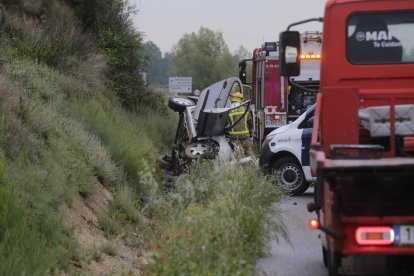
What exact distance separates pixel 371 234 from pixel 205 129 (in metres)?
10.3

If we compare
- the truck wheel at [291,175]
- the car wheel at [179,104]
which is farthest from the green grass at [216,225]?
the car wheel at [179,104]

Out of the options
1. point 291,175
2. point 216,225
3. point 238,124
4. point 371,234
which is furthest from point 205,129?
point 371,234

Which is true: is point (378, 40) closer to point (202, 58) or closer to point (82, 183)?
point (82, 183)

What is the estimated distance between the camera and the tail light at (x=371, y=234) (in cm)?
679

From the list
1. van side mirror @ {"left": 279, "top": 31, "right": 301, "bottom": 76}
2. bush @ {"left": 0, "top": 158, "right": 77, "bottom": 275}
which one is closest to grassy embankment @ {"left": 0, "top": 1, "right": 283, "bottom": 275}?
bush @ {"left": 0, "top": 158, "right": 77, "bottom": 275}

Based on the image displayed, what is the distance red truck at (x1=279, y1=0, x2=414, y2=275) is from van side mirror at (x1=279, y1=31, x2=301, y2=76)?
1cm

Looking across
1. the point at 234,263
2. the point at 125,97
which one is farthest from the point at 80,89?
the point at 234,263

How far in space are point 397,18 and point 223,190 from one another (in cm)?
268

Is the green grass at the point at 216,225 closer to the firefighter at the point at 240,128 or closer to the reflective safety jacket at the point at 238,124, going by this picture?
the firefighter at the point at 240,128

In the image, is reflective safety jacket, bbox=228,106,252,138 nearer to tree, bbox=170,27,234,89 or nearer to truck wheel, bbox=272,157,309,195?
truck wheel, bbox=272,157,309,195

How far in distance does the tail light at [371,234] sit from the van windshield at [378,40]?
2.87 metres

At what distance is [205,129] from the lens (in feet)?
55.7

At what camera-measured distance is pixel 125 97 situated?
22.0 metres

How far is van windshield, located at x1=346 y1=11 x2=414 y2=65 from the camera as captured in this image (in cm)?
928
